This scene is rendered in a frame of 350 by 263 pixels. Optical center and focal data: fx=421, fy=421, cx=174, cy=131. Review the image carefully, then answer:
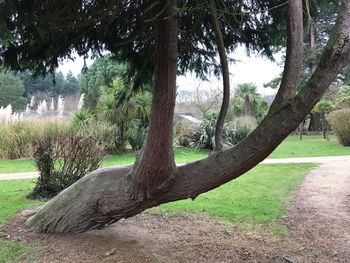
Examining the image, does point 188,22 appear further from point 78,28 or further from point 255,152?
point 255,152

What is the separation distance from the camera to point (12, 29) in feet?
13.9

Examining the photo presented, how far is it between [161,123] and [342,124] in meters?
17.1

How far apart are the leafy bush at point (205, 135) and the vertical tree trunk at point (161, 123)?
13.3m

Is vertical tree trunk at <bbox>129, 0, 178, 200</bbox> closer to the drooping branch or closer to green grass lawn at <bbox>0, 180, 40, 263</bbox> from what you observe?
the drooping branch

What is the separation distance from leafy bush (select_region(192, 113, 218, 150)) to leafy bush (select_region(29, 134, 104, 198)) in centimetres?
1042

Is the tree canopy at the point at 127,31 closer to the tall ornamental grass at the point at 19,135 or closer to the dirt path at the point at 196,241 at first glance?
the dirt path at the point at 196,241

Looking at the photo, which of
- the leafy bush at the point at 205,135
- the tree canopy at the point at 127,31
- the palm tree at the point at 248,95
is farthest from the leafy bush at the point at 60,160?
the palm tree at the point at 248,95

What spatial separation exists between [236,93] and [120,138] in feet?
67.7

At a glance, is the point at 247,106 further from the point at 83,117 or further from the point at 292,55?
the point at 292,55

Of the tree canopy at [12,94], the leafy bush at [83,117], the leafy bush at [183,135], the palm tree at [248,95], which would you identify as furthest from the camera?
the tree canopy at [12,94]

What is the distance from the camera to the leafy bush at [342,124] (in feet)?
63.4

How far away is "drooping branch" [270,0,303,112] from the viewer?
3.92m

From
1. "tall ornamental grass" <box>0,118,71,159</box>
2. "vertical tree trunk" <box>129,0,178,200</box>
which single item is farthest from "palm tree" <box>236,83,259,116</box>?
"vertical tree trunk" <box>129,0,178,200</box>

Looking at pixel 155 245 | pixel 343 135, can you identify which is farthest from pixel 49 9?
pixel 343 135
